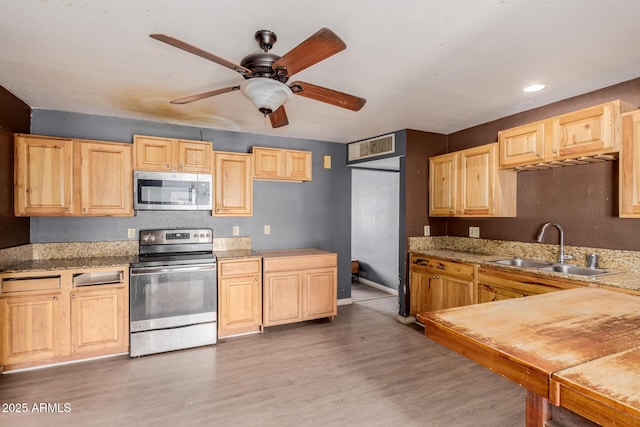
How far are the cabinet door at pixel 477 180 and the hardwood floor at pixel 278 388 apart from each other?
153 cm

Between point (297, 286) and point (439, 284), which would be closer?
point (439, 284)

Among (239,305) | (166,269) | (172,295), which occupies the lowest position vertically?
(239,305)

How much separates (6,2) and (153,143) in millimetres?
1820

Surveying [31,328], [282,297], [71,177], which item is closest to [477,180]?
[282,297]

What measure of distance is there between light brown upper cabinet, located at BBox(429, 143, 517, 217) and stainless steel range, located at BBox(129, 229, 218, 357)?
276 cm

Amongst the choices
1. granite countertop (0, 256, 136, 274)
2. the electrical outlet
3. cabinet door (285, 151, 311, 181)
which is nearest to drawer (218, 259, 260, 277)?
granite countertop (0, 256, 136, 274)

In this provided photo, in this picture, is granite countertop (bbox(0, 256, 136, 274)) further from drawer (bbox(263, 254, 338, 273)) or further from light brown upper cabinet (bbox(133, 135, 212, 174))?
drawer (bbox(263, 254, 338, 273))

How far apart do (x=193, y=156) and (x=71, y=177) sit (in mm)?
1126

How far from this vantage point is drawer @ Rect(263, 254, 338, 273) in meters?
3.69

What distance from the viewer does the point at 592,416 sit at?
80 cm

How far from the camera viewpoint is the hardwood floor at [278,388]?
2.14m

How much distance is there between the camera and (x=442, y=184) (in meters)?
3.94

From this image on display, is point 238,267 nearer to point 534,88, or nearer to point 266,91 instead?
point 266,91

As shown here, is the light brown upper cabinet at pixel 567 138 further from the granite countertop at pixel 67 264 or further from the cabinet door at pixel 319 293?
the granite countertop at pixel 67 264
